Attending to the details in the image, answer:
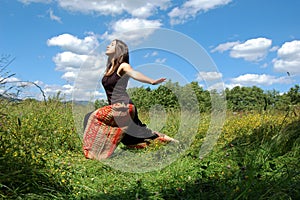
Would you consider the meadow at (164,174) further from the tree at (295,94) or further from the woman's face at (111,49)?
the woman's face at (111,49)

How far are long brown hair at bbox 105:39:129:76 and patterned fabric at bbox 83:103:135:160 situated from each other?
24.1 inches

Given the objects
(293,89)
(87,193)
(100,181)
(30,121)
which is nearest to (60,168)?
(100,181)

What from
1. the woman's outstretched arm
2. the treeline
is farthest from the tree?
the woman's outstretched arm

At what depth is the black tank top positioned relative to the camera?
606cm

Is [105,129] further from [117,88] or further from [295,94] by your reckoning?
[295,94]

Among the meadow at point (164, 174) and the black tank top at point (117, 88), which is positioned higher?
the black tank top at point (117, 88)

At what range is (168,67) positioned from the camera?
5461mm

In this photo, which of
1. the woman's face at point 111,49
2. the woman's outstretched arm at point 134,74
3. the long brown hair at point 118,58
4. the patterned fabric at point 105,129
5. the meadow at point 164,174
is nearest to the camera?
the meadow at point 164,174

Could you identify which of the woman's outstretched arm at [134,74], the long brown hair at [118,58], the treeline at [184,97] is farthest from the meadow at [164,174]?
the long brown hair at [118,58]

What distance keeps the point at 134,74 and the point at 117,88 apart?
41 centimetres

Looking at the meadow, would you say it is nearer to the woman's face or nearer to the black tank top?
the black tank top

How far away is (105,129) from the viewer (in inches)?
241

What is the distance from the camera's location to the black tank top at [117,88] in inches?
239

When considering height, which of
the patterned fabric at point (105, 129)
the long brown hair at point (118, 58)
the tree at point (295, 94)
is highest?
the long brown hair at point (118, 58)
